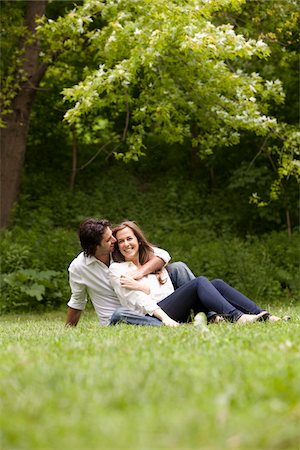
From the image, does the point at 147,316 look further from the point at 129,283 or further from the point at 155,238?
the point at 155,238

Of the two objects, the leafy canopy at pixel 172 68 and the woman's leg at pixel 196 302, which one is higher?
the leafy canopy at pixel 172 68

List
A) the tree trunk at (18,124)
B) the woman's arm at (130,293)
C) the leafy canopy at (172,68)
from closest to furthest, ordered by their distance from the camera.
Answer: the woman's arm at (130,293), the leafy canopy at (172,68), the tree trunk at (18,124)

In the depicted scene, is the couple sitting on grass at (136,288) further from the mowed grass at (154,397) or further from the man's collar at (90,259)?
the mowed grass at (154,397)

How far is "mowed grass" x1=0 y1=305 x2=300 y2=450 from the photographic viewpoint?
2497 millimetres

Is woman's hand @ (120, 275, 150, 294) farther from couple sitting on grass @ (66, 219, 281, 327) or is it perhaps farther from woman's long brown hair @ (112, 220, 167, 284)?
woman's long brown hair @ (112, 220, 167, 284)

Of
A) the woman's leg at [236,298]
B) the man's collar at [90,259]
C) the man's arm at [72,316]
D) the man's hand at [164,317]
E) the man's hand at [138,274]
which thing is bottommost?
the man's arm at [72,316]

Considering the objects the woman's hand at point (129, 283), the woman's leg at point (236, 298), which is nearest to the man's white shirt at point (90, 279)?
the woman's hand at point (129, 283)

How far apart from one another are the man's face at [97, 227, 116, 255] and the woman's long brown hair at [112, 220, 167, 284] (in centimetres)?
9

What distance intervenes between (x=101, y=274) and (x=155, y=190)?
13.8 metres

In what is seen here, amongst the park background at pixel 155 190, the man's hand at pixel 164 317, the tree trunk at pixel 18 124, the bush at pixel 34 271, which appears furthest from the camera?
the tree trunk at pixel 18 124

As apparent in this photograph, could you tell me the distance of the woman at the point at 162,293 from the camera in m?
6.70

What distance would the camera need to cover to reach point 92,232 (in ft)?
22.4

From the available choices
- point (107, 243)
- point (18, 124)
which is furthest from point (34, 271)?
point (107, 243)

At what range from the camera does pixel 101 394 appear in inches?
118
